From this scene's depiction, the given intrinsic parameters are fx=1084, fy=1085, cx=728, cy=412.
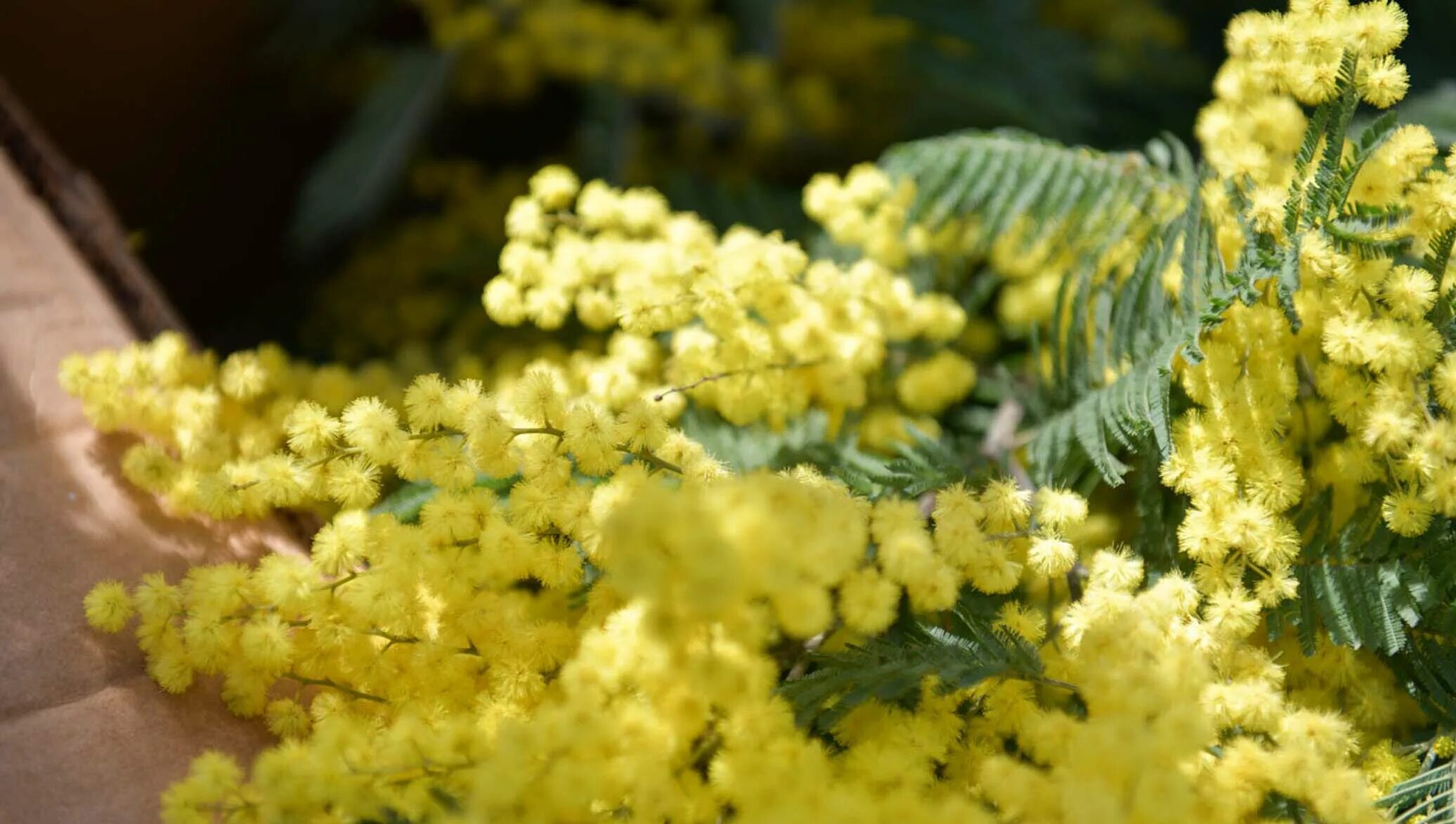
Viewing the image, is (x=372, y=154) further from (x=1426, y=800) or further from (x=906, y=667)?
(x=1426, y=800)

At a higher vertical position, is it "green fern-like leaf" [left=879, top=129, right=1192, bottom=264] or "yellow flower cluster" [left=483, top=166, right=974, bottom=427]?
"green fern-like leaf" [left=879, top=129, right=1192, bottom=264]

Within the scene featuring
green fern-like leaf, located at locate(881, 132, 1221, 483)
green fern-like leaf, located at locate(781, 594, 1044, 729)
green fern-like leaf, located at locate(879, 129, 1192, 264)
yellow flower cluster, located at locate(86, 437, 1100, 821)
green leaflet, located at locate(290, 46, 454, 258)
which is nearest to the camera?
yellow flower cluster, located at locate(86, 437, 1100, 821)

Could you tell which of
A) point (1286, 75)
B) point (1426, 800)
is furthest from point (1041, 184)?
point (1426, 800)

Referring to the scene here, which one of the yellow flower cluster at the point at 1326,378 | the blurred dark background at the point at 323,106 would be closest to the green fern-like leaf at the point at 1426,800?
the yellow flower cluster at the point at 1326,378

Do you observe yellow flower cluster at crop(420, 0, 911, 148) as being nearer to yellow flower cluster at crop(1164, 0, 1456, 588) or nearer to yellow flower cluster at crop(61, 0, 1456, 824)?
yellow flower cluster at crop(61, 0, 1456, 824)

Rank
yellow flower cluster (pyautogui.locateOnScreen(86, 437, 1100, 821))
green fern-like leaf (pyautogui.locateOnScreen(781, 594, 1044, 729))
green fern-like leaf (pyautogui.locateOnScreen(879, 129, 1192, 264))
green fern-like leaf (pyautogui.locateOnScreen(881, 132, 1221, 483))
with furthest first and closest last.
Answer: green fern-like leaf (pyautogui.locateOnScreen(879, 129, 1192, 264)), green fern-like leaf (pyautogui.locateOnScreen(881, 132, 1221, 483)), green fern-like leaf (pyautogui.locateOnScreen(781, 594, 1044, 729)), yellow flower cluster (pyautogui.locateOnScreen(86, 437, 1100, 821))

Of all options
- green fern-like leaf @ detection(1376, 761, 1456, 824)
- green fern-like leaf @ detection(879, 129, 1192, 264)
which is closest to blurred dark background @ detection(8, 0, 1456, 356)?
green fern-like leaf @ detection(879, 129, 1192, 264)

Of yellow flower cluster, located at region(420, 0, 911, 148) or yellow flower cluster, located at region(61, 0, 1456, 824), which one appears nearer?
yellow flower cluster, located at region(61, 0, 1456, 824)
